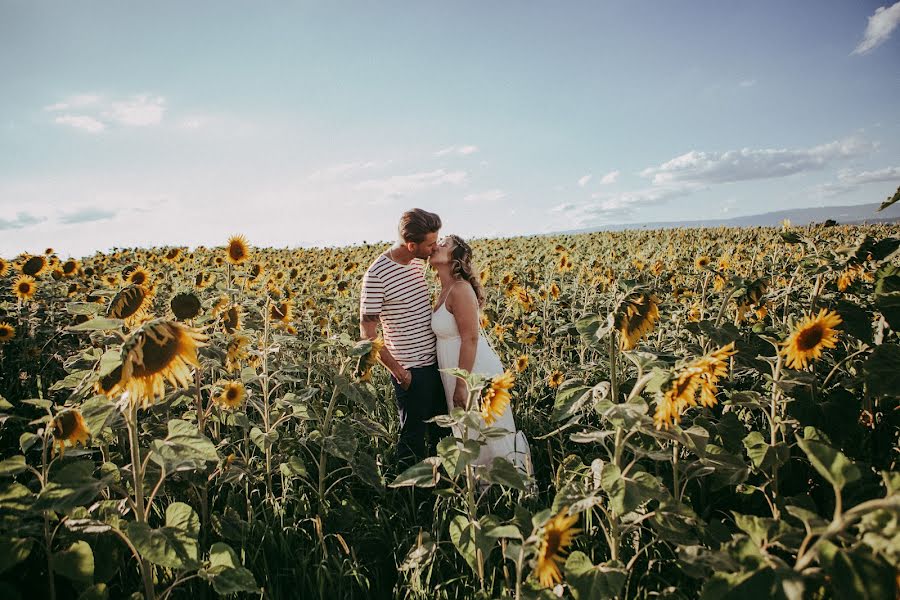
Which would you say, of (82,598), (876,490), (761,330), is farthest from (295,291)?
(876,490)

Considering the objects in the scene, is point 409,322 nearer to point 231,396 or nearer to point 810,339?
point 231,396

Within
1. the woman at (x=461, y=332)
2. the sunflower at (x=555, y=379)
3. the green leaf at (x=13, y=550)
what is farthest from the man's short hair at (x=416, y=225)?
the green leaf at (x=13, y=550)

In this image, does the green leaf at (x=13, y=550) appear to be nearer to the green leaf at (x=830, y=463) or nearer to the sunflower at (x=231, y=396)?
the sunflower at (x=231, y=396)

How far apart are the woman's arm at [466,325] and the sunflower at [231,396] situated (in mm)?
1487

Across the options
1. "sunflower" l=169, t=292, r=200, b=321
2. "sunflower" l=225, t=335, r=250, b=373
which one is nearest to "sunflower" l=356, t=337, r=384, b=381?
"sunflower" l=169, t=292, r=200, b=321

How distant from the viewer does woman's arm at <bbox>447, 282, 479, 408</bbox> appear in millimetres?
3625

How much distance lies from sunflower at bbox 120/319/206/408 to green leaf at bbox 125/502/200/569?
44 cm

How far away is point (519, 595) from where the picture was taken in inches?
67.2

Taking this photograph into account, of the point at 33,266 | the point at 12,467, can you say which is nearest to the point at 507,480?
the point at 12,467

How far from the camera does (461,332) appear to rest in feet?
12.0

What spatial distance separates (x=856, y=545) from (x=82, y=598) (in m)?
2.49

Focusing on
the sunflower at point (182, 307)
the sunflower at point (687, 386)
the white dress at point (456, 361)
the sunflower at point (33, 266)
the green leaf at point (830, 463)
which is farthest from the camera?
the sunflower at point (33, 266)

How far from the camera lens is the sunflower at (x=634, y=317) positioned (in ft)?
5.88

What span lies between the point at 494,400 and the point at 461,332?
5.48 feet
